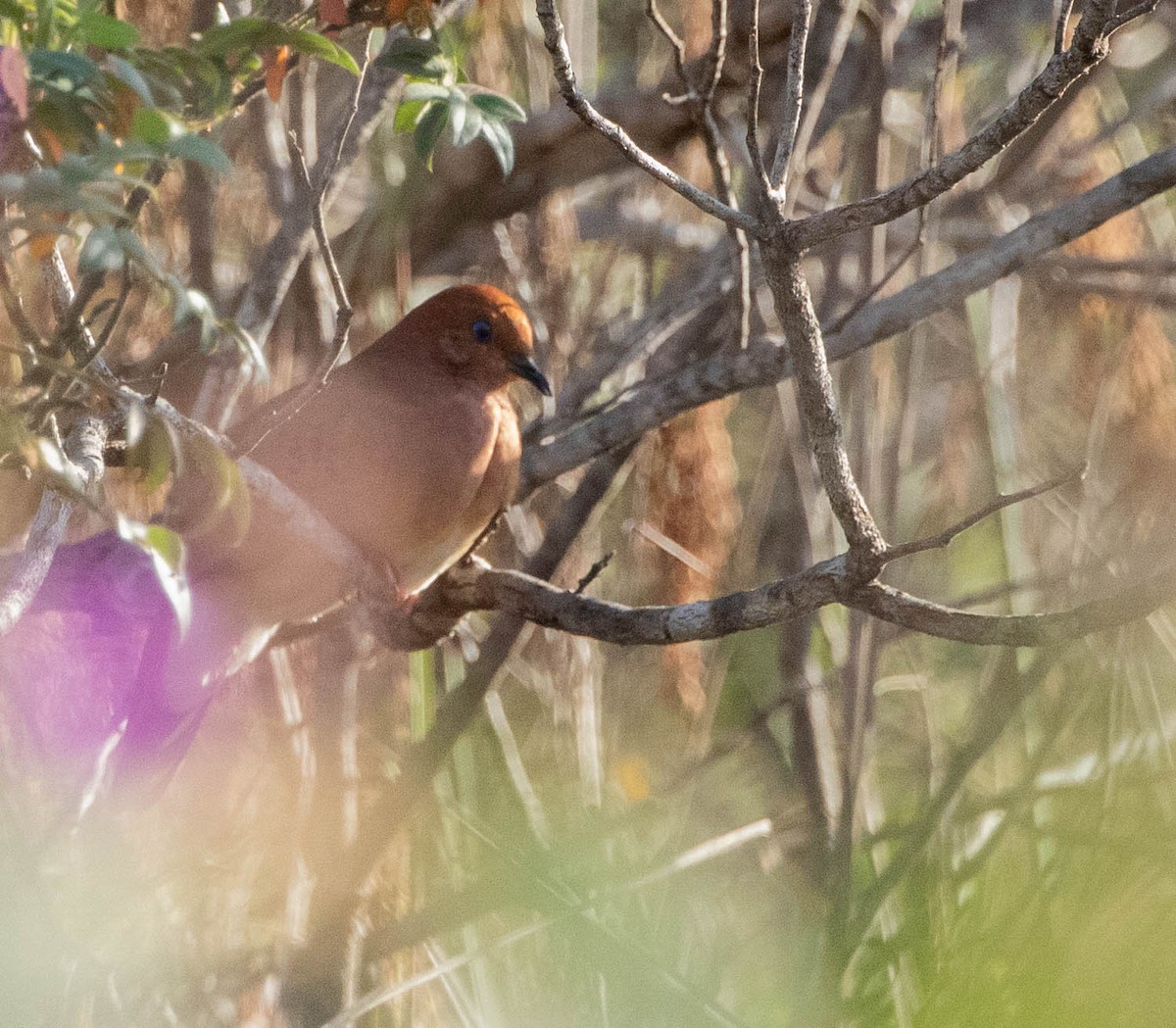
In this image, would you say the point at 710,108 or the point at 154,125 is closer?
the point at 154,125

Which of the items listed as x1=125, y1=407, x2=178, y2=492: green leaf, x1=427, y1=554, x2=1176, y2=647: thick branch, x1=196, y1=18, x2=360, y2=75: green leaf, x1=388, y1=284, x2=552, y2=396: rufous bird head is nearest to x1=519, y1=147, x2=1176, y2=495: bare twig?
x1=388, y1=284, x2=552, y2=396: rufous bird head

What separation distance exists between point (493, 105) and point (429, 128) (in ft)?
0.53

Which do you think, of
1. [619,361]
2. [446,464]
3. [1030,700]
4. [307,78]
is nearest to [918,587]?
[1030,700]

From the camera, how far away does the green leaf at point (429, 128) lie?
2.05 metres

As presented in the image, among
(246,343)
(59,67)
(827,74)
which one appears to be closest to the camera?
(59,67)

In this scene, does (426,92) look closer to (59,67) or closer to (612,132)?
(612,132)

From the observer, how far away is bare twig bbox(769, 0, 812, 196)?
1.86 meters

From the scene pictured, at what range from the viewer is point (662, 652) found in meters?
4.12

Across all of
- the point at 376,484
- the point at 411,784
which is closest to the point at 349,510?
the point at 376,484

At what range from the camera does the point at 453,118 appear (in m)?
2.06

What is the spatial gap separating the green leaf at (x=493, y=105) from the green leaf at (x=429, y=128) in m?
0.09

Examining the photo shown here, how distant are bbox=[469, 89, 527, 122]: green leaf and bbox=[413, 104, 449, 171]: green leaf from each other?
0.09 metres

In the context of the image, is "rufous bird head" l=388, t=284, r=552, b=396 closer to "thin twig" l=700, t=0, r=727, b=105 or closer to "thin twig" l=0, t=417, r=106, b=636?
"thin twig" l=700, t=0, r=727, b=105

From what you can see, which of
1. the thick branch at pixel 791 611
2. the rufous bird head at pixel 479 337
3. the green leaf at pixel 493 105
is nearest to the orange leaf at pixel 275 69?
the green leaf at pixel 493 105
